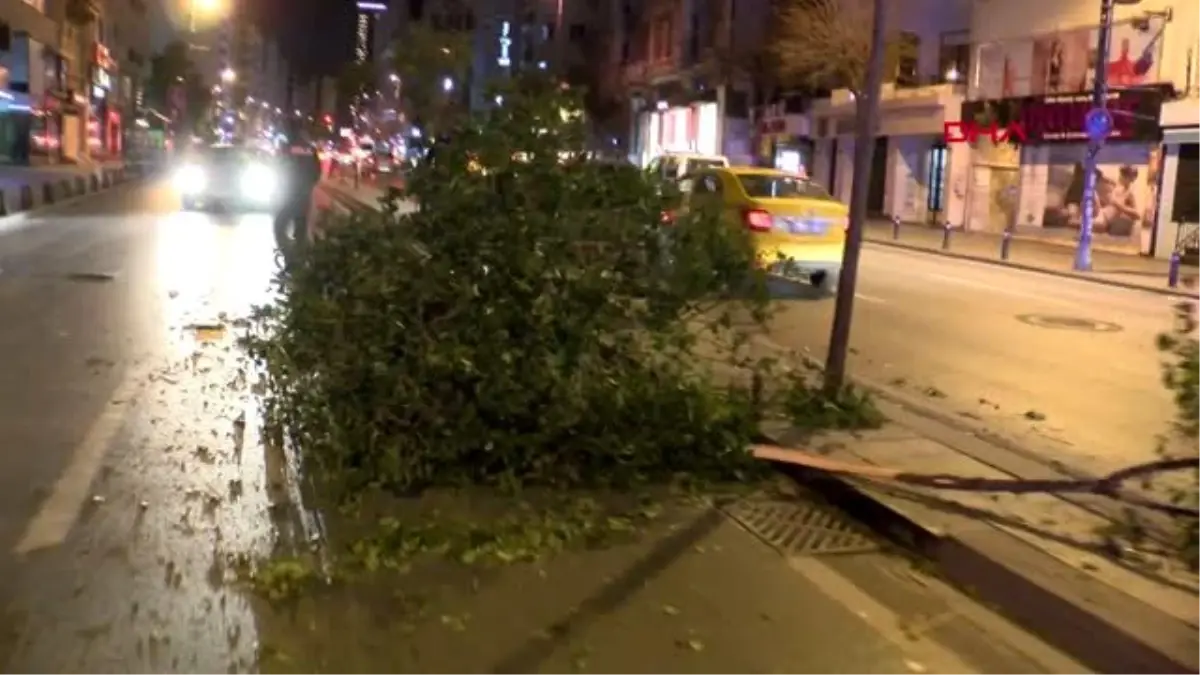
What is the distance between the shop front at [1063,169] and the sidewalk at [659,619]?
2691cm

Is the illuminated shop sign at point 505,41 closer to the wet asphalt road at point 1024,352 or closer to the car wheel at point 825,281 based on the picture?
the wet asphalt road at point 1024,352

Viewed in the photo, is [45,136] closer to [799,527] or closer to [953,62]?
[953,62]

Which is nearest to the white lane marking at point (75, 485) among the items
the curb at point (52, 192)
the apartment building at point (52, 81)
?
the curb at point (52, 192)

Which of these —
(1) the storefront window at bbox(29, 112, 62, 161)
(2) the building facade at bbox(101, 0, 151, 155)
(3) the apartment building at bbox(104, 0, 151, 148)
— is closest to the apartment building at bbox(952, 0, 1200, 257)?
(1) the storefront window at bbox(29, 112, 62, 161)

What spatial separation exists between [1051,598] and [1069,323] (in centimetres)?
1176

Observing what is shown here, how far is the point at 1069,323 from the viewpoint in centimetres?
1672

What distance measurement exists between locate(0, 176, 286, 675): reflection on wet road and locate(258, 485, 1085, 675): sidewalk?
16.1 inches

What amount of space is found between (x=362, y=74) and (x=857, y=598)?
299 feet

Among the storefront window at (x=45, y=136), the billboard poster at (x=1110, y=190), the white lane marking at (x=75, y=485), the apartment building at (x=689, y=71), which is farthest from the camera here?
the storefront window at (x=45, y=136)

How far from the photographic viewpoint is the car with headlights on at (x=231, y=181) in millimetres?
33344

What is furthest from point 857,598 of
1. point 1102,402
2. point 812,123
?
point 812,123

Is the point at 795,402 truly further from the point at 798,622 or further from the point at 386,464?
the point at 798,622

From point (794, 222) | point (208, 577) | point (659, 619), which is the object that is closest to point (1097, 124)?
point (794, 222)

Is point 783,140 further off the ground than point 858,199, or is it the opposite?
point 783,140
